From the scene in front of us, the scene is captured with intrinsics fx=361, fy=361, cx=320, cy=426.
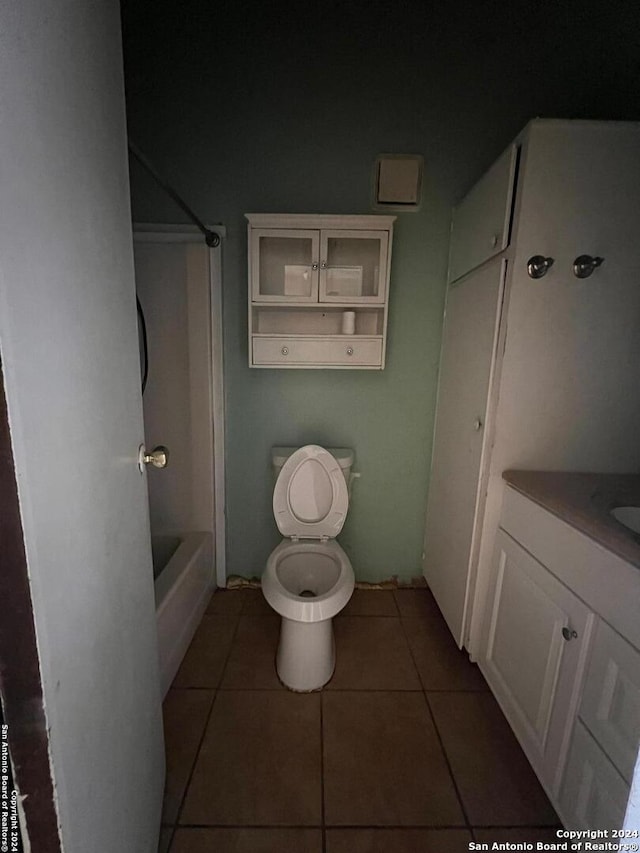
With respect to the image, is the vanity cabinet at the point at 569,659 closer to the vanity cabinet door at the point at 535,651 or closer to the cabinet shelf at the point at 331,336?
the vanity cabinet door at the point at 535,651

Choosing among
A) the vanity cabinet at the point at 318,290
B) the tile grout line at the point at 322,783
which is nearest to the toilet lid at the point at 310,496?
the vanity cabinet at the point at 318,290

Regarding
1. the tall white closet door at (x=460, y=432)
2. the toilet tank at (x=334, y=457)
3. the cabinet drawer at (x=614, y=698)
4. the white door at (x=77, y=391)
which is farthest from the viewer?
the toilet tank at (x=334, y=457)

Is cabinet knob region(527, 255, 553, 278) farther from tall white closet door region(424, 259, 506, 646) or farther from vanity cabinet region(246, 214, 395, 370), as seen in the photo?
vanity cabinet region(246, 214, 395, 370)

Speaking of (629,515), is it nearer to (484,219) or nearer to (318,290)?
(484,219)

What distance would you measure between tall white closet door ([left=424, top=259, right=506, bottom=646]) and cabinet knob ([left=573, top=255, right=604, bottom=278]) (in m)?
0.20

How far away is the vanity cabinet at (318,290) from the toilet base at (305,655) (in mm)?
1044

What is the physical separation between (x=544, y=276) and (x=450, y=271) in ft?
1.95

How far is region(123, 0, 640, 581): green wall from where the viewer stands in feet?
4.90

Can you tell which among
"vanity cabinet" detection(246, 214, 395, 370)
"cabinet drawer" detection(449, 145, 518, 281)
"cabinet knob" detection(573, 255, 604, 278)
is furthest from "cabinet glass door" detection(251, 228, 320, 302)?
"cabinet knob" detection(573, 255, 604, 278)

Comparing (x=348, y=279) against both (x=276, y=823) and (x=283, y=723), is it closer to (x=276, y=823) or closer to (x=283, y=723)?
(x=283, y=723)

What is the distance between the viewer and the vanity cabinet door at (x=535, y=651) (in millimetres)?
890

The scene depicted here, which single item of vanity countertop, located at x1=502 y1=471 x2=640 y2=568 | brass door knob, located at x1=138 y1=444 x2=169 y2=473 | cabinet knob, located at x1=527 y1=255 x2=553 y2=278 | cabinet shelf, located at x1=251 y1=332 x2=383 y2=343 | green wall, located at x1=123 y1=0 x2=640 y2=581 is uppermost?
green wall, located at x1=123 y1=0 x2=640 y2=581

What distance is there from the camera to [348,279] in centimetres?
164

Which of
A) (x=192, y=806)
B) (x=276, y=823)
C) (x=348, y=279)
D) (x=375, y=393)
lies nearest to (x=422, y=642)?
(x=276, y=823)
